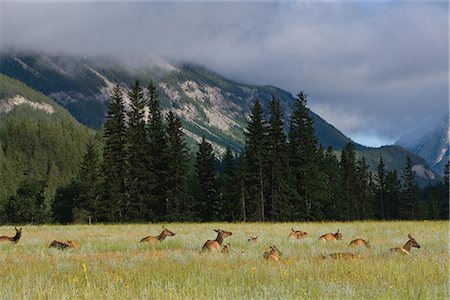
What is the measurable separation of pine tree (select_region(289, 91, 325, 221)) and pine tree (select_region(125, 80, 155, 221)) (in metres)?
16.0

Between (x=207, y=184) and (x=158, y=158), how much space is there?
9.13 m

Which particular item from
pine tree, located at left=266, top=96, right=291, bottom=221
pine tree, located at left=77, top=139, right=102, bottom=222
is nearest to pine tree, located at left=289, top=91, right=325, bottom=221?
pine tree, located at left=266, top=96, right=291, bottom=221

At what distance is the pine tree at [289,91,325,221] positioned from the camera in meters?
55.0

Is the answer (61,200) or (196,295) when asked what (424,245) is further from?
(61,200)

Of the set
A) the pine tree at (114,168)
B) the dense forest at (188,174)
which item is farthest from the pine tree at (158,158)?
the pine tree at (114,168)

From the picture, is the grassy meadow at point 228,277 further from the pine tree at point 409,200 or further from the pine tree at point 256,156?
the pine tree at point 409,200

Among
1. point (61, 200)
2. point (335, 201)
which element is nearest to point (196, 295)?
point (335, 201)

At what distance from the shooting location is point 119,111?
51.5 m

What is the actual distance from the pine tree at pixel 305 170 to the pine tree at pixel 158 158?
46.4 feet

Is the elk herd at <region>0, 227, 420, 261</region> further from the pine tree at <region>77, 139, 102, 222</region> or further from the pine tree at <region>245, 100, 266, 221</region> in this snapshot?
the pine tree at <region>77, 139, 102, 222</region>

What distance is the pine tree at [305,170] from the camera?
180 feet

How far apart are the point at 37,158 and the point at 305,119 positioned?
151 meters

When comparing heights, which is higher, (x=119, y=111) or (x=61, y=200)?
(x=119, y=111)

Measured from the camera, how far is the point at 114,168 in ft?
161
